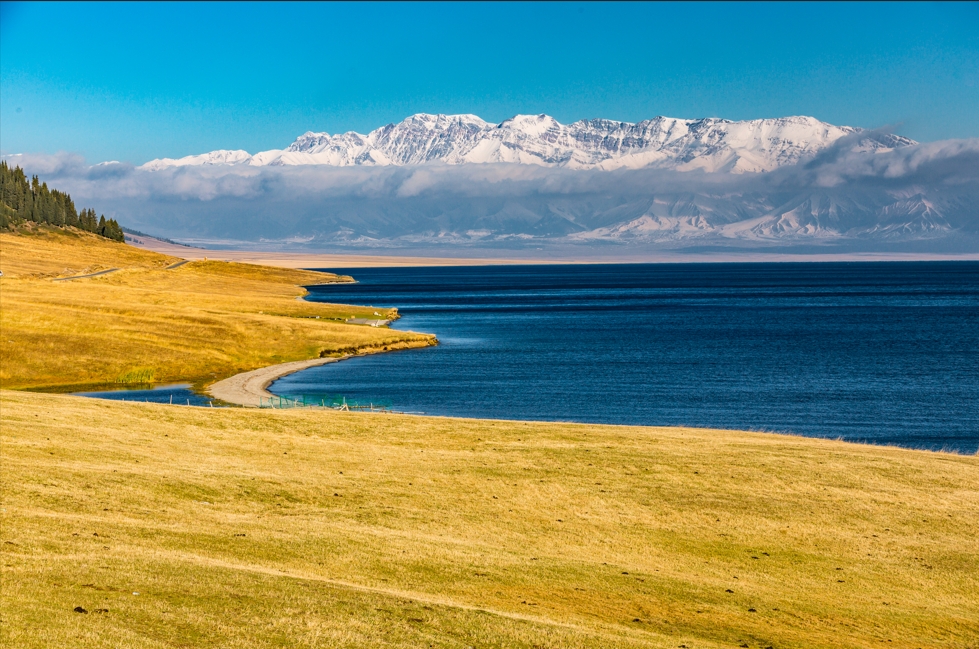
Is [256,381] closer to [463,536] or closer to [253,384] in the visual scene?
[253,384]

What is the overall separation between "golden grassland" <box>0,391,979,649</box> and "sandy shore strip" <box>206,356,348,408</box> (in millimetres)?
29707

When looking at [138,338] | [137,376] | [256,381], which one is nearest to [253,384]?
[256,381]

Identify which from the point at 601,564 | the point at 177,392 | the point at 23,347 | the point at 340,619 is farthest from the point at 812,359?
the point at 340,619

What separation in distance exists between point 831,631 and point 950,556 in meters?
11.2

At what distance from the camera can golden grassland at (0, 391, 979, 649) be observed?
23359 mm

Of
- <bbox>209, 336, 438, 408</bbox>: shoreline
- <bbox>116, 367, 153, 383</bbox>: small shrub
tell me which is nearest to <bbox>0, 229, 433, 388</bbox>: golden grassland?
<bbox>116, 367, 153, 383</bbox>: small shrub

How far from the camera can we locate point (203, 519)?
1332 inches

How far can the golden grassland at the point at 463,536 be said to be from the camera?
76.6 feet

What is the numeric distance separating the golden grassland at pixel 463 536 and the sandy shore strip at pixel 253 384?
97.5 feet

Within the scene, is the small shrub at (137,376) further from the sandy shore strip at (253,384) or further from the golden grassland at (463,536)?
the golden grassland at (463,536)

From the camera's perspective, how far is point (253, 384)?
323 ft

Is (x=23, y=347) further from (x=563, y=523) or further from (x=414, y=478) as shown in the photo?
(x=563, y=523)

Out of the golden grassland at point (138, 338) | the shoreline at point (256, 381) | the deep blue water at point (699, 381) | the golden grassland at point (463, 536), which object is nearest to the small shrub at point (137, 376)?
the golden grassland at point (138, 338)

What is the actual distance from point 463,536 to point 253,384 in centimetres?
6766
